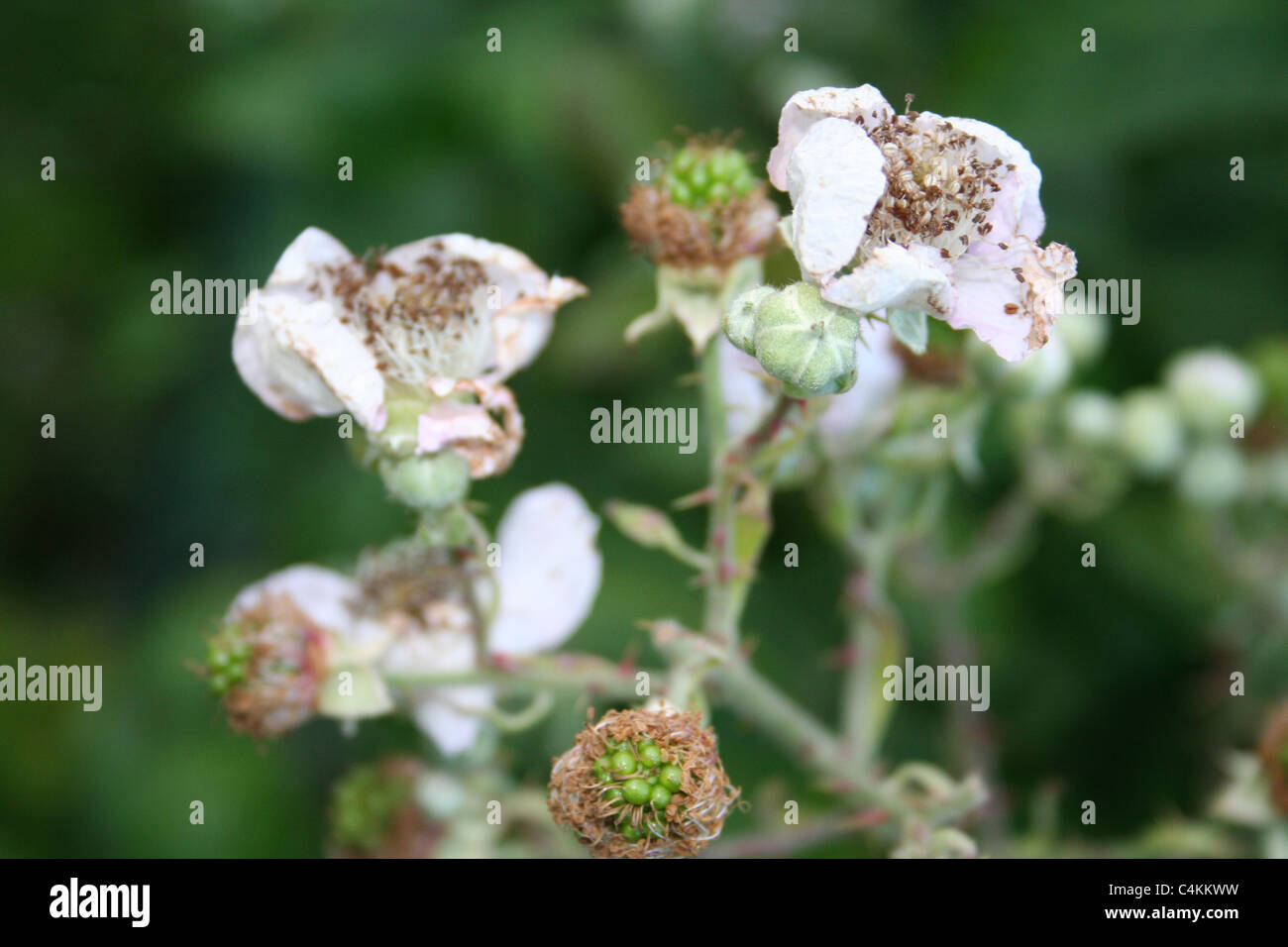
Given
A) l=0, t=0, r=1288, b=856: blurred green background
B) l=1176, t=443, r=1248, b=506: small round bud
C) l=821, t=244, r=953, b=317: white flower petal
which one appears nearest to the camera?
l=821, t=244, r=953, b=317: white flower petal

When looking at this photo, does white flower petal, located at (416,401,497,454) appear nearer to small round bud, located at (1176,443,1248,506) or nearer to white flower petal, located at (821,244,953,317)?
white flower petal, located at (821,244,953,317)

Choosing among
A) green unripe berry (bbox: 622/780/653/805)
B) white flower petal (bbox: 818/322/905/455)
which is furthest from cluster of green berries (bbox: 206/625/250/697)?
white flower petal (bbox: 818/322/905/455)

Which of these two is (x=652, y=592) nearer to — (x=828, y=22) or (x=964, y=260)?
(x=964, y=260)

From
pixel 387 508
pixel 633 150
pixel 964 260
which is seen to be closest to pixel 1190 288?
pixel 633 150

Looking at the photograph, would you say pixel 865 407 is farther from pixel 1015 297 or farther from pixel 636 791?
pixel 636 791

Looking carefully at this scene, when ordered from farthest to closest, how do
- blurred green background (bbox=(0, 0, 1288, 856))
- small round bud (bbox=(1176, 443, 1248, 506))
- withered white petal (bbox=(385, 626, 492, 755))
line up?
1. blurred green background (bbox=(0, 0, 1288, 856))
2. small round bud (bbox=(1176, 443, 1248, 506))
3. withered white petal (bbox=(385, 626, 492, 755))

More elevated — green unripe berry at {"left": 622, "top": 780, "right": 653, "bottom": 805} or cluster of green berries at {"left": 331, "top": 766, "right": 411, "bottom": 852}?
green unripe berry at {"left": 622, "top": 780, "right": 653, "bottom": 805}

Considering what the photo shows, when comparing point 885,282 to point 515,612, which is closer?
point 885,282

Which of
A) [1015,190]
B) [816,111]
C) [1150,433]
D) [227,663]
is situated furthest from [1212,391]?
[227,663]
